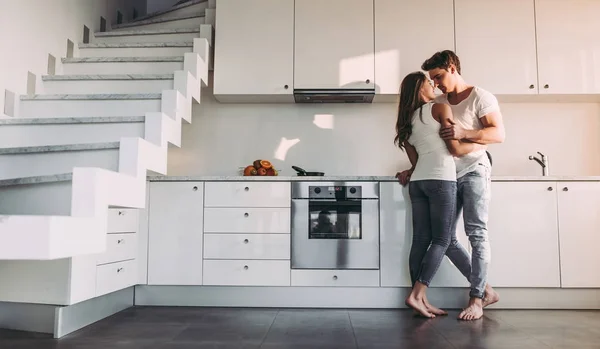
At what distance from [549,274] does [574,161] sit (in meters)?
1.08

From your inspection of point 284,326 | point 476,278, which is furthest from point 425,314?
point 284,326

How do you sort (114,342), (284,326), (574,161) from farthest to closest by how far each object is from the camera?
(574,161)
(284,326)
(114,342)

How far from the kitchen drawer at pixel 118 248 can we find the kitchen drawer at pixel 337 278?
0.98m

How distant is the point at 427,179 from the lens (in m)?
2.64

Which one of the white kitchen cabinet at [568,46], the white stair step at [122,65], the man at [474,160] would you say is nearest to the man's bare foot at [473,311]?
the man at [474,160]

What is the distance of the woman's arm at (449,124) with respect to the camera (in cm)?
259

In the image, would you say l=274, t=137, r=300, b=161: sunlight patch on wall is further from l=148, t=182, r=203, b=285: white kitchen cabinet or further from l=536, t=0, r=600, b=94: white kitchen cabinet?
l=536, t=0, r=600, b=94: white kitchen cabinet

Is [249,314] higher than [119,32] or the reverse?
the reverse

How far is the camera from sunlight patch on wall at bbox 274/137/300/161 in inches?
146

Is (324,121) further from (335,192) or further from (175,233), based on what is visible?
(175,233)

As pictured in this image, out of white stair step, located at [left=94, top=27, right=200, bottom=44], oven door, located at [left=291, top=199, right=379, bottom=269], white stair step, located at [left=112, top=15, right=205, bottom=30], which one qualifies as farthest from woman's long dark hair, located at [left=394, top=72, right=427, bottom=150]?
white stair step, located at [left=112, top=15, right=205, bottom=30]

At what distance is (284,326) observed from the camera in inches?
97.1

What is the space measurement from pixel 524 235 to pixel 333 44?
1.75 meters

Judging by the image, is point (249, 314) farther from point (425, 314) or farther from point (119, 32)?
point (119, 32)
